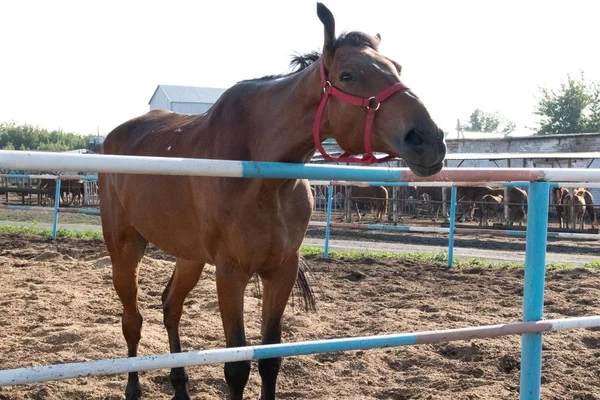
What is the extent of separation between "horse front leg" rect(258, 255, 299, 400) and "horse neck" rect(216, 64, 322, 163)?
2.34ft

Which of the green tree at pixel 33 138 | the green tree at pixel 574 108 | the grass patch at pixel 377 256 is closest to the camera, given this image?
the grass patch at pixel 377 256

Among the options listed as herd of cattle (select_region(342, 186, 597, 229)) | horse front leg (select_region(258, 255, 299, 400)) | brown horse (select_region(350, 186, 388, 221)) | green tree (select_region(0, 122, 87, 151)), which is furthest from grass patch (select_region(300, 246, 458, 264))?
green tree (select_region(0, 122, 87, 151))

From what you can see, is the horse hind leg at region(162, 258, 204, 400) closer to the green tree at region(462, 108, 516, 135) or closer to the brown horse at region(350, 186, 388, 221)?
the brown horse at region(350, 186, 388, 221)

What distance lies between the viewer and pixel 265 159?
129 inches

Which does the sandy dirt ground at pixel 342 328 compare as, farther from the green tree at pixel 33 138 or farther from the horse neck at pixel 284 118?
the green tree at pixel 33 138

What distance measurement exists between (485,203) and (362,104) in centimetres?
1557

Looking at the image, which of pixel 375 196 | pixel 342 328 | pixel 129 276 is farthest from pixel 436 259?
pixel 375 196

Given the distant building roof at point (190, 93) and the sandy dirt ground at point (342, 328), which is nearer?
the sandy dirt ground at point (342, 328)

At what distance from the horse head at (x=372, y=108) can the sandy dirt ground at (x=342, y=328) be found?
201cm

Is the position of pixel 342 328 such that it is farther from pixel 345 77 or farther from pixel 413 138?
pixel 413 138

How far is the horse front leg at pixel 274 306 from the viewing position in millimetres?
3592

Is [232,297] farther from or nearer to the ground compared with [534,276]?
nearer to the ground

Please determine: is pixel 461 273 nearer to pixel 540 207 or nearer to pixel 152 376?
pixel 152 376

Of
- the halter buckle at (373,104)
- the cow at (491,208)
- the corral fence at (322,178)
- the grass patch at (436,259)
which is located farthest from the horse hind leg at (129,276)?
the cow at (491,208)
